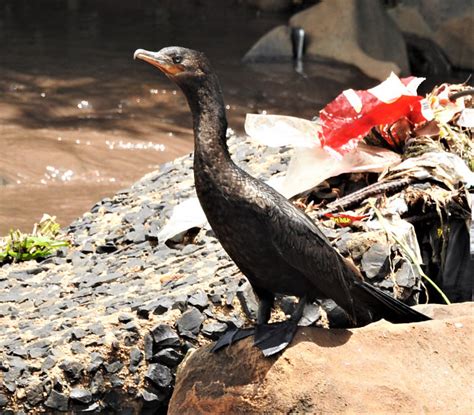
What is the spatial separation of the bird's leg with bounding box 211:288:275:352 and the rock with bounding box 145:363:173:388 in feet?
1.76

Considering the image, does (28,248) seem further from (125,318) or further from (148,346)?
(148,346)

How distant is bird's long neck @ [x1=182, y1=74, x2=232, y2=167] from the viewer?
9.86 feet

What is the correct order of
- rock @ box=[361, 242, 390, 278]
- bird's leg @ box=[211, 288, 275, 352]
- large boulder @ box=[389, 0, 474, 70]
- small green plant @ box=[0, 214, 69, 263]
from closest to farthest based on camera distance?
bird's leg @ box=[211, 288, 275, 352], rock @ box=[361, 242, 390, 278], small green plant @ box=[0, 214, 69, 263], large boulder @ box=[389, 0, 474, 70]

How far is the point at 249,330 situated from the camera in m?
3.14

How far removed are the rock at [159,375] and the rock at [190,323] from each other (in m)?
0.14

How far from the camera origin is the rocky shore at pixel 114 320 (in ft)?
12.0

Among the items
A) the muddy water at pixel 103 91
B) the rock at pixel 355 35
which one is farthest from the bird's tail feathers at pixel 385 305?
the rock at pixel 355 35

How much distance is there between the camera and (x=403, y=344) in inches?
121

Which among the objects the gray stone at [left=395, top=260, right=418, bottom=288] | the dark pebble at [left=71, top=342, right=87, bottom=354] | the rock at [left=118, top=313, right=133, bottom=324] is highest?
the gray stone at [left=395, top=260, right=418, bottom=288]

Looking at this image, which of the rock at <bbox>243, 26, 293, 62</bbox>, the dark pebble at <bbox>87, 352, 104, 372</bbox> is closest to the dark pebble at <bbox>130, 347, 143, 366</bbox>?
the dark pebble at <bbox>87, 352, 104, 372</bbox>

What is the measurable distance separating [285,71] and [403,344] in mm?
7392

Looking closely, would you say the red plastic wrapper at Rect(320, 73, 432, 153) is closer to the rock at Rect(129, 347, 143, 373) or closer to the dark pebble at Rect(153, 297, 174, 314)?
the dark pebble at Rect(153, 297, 174, 314)

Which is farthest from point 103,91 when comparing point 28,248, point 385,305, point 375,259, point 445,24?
point 385,305

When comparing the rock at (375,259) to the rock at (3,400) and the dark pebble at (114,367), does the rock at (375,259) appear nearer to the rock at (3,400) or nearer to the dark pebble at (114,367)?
the dark pebble at (114,367)
